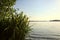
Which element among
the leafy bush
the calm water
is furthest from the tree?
the calm water

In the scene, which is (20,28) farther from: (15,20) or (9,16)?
(9,16)

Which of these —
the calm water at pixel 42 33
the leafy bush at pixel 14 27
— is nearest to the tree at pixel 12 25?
the leafy bush at pixel 14 27

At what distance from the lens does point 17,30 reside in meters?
5.52

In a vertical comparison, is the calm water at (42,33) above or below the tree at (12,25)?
below

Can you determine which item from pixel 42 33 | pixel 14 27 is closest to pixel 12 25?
pixel 14 27

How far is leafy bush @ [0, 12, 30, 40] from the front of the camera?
5.54 metres

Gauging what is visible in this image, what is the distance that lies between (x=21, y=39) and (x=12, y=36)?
0.29 metres

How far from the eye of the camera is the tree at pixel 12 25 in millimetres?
5543

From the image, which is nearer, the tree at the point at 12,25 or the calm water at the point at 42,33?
the tree at the point at 12,25

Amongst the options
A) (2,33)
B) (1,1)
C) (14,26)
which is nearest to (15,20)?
(14,26)

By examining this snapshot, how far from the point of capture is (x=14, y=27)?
18.2 ft

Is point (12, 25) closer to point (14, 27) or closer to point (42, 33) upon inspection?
point (14, 27)

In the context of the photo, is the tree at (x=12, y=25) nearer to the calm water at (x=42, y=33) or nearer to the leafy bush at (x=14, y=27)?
the leafy bush at (x=14, y=27)

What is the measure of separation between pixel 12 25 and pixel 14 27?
0.29 ft
